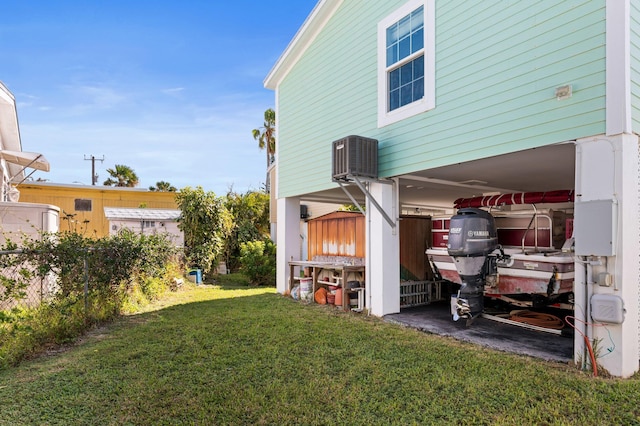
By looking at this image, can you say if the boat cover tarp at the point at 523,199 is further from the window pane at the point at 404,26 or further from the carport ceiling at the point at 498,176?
the window pane at the point at 404,26

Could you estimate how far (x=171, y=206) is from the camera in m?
21.0

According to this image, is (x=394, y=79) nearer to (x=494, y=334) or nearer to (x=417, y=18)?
(x=417, y=18)

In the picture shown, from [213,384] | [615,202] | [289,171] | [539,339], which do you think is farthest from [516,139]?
[289,171]

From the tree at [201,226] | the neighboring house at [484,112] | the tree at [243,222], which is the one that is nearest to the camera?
the neighboring house at [484,112]

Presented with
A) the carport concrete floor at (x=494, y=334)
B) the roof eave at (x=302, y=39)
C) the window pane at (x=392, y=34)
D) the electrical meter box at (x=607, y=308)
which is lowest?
the carport concrete floor at (x=494, y=334)

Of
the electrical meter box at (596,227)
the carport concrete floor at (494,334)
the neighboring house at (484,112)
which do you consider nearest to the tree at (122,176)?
the neighboring house at (484,112)

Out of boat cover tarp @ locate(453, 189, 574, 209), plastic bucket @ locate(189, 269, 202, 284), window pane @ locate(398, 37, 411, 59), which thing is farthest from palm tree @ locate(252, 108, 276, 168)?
boat cover tarp @ locate(453, 189, 574, 209)

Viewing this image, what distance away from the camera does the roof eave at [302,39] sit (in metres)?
7.86

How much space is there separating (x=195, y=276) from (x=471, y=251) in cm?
893

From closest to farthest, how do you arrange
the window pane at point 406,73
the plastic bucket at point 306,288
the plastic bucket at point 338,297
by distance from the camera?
the window pane at point 406,73 → the plastic bucket at point 338,297 → the plastic bucket at point 306,288

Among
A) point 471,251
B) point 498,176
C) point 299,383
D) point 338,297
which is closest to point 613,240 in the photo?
point 471,251

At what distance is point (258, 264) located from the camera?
11758mm

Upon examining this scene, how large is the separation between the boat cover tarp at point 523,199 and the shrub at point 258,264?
653cm

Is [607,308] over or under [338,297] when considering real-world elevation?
over
